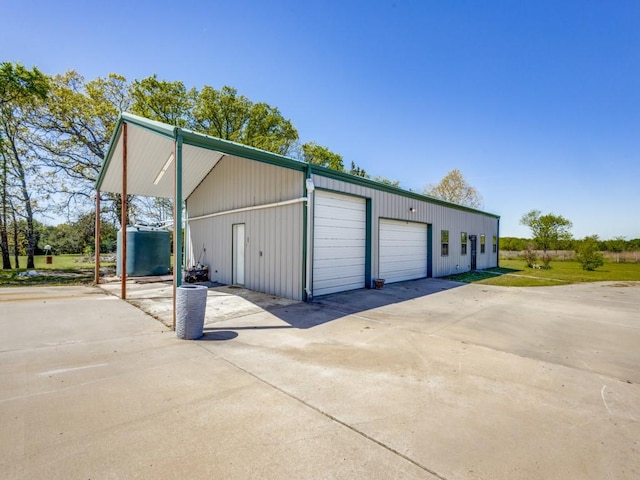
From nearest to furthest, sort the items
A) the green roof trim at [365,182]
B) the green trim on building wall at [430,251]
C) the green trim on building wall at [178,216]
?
the green trim on building wall at [178,216], the green roof trim at [365,182], the green trim on building wall at [430,251]

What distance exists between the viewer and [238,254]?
10188 mm

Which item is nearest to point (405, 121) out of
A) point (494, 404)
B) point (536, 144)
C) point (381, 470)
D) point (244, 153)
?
point (536, 144)

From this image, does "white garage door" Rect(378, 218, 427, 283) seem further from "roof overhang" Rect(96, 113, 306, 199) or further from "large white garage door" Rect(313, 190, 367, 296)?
"roof overhang" Rect(96, 113, 306, 199)

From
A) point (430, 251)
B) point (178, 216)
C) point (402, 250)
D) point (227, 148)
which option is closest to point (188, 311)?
point (178, 216)

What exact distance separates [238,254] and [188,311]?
5.50 meters

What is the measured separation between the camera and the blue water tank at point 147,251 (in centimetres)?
1261

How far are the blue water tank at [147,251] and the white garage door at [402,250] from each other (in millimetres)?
9830

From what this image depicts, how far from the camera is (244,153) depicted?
6.30 m

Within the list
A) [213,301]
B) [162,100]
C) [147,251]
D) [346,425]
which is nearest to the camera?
[346,425]

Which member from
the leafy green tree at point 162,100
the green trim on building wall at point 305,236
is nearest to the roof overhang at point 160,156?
the green trim on building wall at point 305,236

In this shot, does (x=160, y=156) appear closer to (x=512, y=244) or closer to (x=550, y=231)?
(x=550, y=231)

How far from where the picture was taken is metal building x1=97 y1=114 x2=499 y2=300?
762cm

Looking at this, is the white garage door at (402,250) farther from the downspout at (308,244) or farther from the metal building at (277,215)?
the downspout at (308,244)

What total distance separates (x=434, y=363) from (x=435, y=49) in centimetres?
1068
